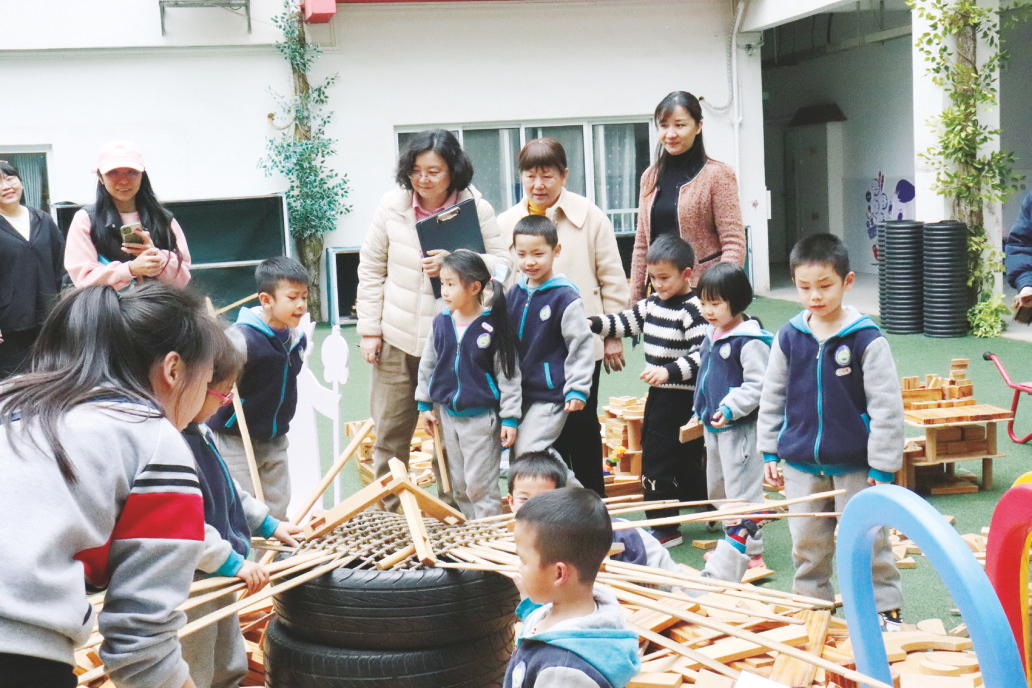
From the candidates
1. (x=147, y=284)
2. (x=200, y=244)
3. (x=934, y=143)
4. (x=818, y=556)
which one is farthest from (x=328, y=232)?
(x=147, y=284)

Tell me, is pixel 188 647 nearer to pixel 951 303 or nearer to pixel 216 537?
pixel 216 537

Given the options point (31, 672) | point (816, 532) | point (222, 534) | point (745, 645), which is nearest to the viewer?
point (31, 672)

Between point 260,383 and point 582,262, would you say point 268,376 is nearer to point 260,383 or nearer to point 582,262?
point 260,383

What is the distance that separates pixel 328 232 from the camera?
45.4ft

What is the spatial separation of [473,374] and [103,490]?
2.71 metres

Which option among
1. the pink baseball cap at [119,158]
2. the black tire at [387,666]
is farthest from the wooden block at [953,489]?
the pink baseball cap at [119,158]

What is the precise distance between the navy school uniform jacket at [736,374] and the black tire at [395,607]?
69.6 inches

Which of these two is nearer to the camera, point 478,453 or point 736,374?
point 736,374

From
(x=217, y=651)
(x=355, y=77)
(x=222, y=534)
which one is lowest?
(x=217, y=651)

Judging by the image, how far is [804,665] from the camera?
3088mm

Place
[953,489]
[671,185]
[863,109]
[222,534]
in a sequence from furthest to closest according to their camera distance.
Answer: [863,109] < [953,489] < [671,185] < [222,534]

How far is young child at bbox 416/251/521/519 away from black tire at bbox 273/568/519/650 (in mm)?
1749

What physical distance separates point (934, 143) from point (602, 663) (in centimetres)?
989

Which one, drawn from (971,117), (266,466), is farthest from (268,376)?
(971,117)
